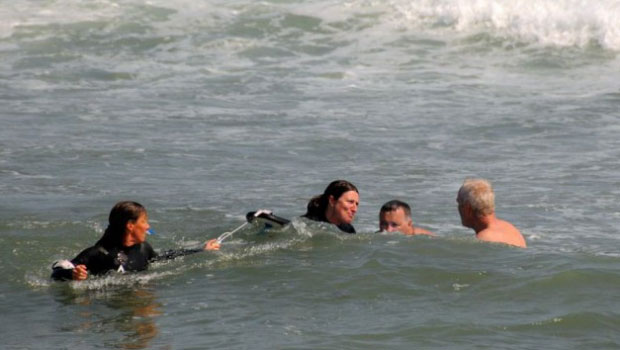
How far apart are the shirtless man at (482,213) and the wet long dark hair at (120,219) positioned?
2924 mm

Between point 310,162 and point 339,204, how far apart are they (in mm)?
4562

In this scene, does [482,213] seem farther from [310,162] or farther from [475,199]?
[310,162]

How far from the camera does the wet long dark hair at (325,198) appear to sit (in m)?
11.5

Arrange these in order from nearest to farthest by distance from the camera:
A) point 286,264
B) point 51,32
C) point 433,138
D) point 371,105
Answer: point 286,264 → point 433,138 → point 371,105 → point 51,32

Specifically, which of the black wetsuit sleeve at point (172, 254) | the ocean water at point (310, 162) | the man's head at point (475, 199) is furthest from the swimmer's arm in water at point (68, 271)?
the man's head at point (475, 199)

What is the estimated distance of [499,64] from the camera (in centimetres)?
2366

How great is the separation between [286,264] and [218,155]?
5.87 metres

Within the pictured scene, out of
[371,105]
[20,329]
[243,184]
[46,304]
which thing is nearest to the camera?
[20,329]

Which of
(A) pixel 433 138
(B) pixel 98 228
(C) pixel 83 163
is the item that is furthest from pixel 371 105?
(B) pixel 98 228

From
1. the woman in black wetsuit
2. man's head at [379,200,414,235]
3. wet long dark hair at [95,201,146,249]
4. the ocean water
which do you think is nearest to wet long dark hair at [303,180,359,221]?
the woman in black wetsuit

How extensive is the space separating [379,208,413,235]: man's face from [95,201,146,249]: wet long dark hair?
102 inches

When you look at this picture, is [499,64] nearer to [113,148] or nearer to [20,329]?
[113,148]

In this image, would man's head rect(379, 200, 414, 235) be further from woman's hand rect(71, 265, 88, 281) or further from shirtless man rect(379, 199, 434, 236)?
woman's hand rect(71, 265, 88, 281)

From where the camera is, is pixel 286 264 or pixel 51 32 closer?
pixel 286 264
